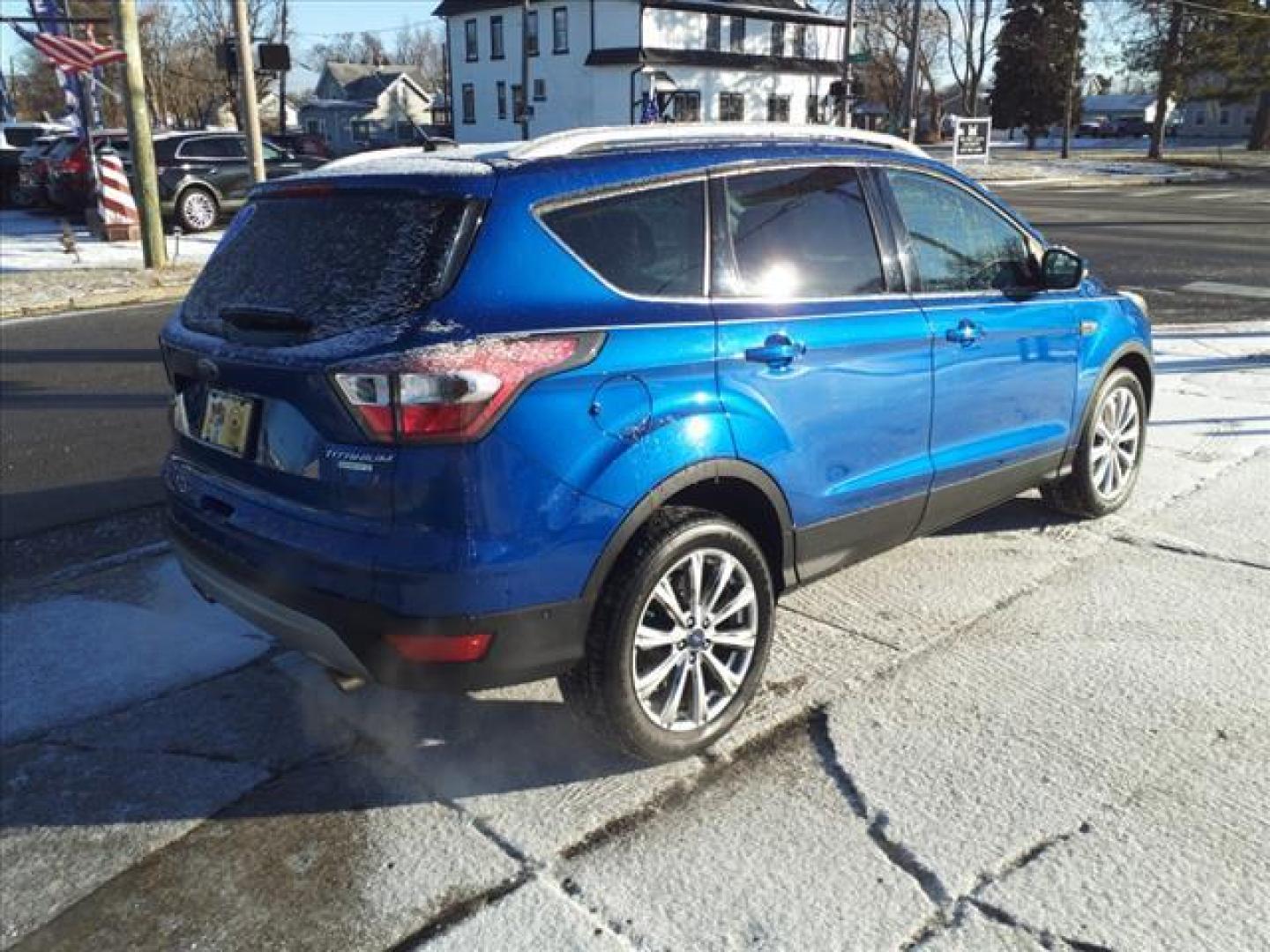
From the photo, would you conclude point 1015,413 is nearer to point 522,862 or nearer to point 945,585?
point 945,585

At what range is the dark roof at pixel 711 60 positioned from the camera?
49.6 metres

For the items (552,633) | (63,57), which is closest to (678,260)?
(552,633)

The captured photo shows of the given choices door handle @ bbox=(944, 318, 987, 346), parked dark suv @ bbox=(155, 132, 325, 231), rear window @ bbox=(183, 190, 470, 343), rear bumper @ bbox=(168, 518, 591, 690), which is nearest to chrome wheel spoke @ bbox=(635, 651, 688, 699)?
rear bumper @ bbox=(168, 518, 591, 690)

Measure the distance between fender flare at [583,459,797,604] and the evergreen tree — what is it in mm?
68165

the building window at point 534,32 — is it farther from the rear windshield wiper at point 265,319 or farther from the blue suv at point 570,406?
the rear windshield wiper at point 265,319

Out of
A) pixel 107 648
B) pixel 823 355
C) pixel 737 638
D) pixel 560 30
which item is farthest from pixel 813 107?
pixel 737 638

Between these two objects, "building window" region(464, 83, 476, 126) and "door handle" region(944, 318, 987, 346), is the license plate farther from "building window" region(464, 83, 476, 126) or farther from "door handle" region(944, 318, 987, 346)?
→ "building window" region(464, 83, 476, 126)

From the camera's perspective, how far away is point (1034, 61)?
66.8 m

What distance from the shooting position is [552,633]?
285cm

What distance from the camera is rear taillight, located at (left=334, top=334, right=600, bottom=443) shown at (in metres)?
2.61

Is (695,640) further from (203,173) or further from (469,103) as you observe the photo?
(469,103)

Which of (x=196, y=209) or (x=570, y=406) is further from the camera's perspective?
(x=196, y=209)

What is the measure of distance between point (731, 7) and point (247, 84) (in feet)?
139

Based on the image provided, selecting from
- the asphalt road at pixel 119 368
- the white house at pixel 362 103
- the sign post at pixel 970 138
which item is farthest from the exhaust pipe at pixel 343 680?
the white house at pixel 362 103
